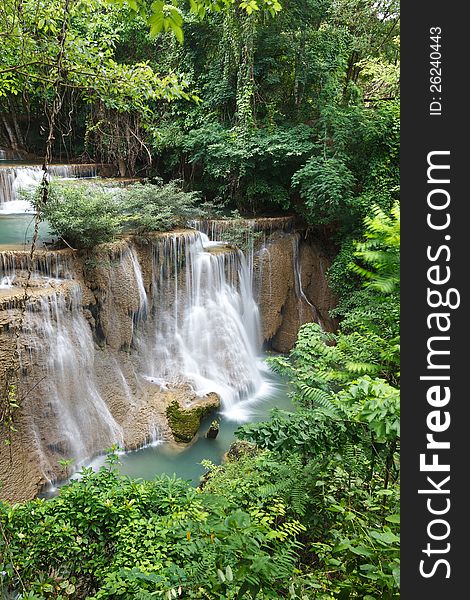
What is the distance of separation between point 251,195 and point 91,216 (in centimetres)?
574

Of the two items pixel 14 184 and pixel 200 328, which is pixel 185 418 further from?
pixel 14 184

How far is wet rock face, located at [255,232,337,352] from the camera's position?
444 inches

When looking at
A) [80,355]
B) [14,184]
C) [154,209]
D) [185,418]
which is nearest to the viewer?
[80,355]

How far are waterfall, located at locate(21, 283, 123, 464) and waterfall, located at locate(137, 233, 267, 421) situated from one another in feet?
5.31

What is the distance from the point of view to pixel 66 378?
6891mm

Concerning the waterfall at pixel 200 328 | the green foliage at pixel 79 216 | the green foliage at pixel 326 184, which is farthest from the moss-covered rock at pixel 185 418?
the green foliage at pixel 326 184

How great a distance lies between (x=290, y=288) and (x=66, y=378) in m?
6.86

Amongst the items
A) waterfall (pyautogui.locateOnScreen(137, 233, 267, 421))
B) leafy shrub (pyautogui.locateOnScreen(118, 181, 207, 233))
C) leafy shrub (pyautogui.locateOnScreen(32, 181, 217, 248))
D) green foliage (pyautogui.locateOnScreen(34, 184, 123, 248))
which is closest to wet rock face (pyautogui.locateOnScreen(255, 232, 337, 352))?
waterfall (pyautogui.locateOnScreen(137, 233, 267, 421))

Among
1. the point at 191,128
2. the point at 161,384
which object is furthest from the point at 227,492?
the point at 191,128

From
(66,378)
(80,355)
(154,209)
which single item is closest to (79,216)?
(154,209)

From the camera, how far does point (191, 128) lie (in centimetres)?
1302

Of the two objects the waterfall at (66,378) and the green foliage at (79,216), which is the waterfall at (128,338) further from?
the green foliage at (79,216)

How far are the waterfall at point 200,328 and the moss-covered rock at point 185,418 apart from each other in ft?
2.30

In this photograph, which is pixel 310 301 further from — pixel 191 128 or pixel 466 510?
pixel 466 510
